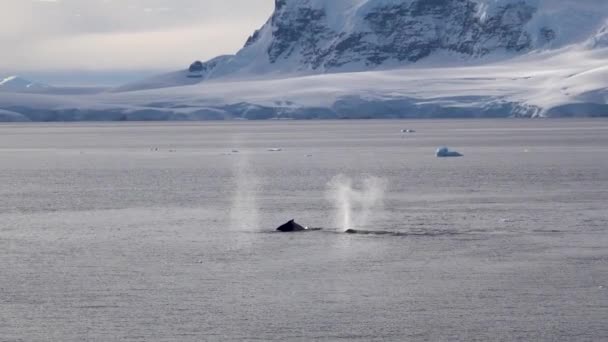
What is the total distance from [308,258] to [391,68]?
128863 millimetres

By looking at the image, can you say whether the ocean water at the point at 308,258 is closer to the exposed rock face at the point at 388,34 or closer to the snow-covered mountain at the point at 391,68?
the snow-covered mountain at the point at 391,68

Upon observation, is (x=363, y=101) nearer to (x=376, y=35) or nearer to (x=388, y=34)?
(x=376, y=35)

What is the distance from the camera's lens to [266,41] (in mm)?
154125

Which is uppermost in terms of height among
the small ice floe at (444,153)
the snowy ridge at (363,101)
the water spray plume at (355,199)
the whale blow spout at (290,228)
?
the whale blow spout at (290,228)

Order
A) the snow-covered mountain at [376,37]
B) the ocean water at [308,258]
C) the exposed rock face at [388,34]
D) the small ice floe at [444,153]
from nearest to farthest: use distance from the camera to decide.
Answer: the ocean water at [308,258] < the small ice floe at [444,153] < the snow-covered mountain at [376,37] < the exposed rock face at [388,34]

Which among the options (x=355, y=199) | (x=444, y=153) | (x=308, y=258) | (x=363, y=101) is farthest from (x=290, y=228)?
(x=363, y=101)

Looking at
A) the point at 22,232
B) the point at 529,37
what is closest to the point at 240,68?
the point at 529,37

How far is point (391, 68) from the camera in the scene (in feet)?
472

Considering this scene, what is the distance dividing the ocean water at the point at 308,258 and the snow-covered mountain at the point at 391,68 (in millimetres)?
62530

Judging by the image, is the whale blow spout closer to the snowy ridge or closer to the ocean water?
the ocean water

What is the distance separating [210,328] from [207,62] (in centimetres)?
14791

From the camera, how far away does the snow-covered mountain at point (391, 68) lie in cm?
9512

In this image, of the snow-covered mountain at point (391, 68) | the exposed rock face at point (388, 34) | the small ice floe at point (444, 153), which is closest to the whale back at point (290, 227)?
the small ice floe at point (444, 153)

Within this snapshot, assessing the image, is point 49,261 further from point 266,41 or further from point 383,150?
point 266,41
